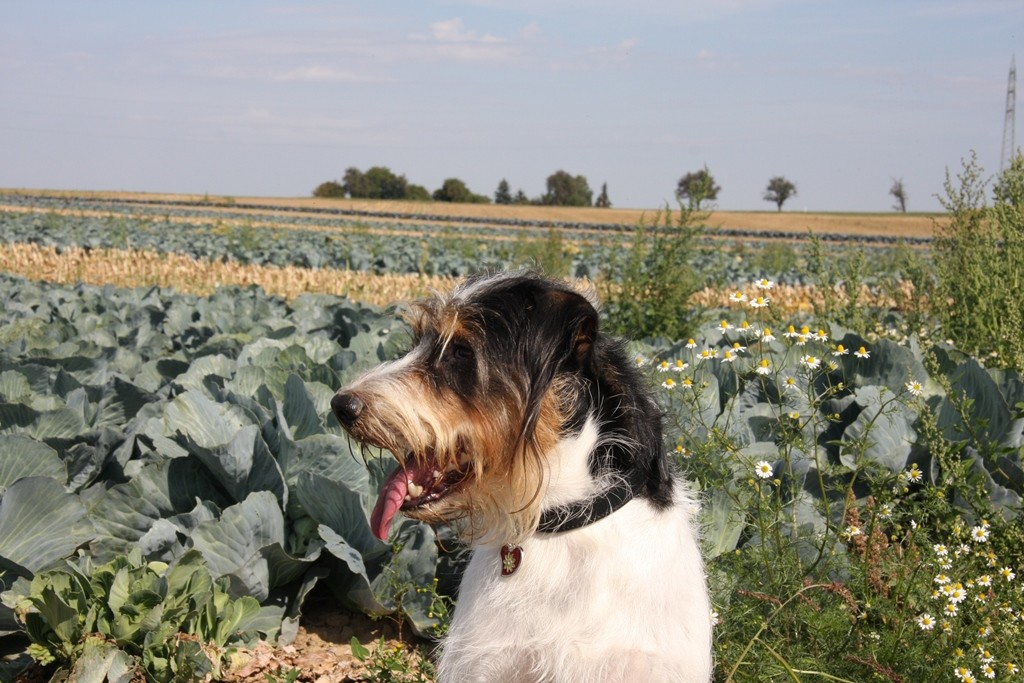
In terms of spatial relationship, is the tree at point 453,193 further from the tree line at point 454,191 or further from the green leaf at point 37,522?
the green leaf at point 37,522

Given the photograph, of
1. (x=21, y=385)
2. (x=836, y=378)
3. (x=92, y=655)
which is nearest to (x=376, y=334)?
(x=21, y=385)

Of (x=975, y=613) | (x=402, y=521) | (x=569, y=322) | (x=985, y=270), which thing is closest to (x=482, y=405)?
(x=569, y=322)

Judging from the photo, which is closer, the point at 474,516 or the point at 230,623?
the point at 474,516

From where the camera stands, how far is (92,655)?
2932mm

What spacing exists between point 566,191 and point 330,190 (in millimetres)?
24736

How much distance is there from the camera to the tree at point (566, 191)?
306 ft

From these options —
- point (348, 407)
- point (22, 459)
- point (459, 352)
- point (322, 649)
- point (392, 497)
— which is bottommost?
point (322, 649)

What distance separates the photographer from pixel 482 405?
92.6 inches

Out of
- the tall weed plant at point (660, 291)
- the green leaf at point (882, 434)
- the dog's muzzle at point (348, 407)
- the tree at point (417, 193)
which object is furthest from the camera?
the tree at point (417, 193)

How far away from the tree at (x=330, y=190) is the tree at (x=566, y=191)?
70.3 feet

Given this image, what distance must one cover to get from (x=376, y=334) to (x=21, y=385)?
2.47 m

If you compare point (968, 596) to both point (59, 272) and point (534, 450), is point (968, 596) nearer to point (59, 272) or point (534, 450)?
point (534, 450)

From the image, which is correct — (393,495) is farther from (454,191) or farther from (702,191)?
(454,191)

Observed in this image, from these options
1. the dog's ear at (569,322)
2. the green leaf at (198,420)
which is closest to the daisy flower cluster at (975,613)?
the dog's ear at (569,322)
